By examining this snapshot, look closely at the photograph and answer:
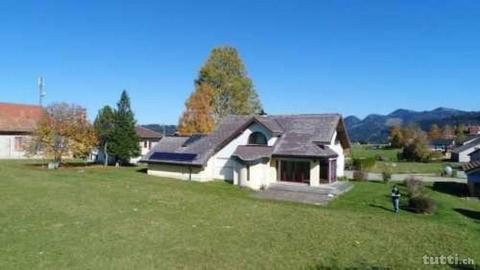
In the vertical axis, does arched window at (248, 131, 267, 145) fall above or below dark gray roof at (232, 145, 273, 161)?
above

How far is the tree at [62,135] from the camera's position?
35156mm

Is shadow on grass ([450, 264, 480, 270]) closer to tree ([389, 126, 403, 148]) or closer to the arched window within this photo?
the arched window

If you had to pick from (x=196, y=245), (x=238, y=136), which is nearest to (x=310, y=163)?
(x=238, y=136)

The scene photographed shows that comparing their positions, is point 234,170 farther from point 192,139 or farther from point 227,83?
point 227,83

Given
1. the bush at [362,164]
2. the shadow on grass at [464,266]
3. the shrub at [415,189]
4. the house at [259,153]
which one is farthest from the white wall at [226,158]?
the shadow on grass at [464,266]

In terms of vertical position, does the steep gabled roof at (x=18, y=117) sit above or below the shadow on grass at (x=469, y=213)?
above

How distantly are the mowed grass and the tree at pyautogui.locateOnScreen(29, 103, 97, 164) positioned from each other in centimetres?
1182

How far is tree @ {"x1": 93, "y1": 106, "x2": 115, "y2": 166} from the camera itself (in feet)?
133

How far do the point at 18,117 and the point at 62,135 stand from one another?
17754mm

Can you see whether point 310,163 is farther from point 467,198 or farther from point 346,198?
point 467,198

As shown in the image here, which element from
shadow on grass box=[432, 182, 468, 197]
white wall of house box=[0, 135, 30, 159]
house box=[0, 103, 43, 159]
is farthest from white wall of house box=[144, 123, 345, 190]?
white wall of house box=[0, 135, 30, 159]

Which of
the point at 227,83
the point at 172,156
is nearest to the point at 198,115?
the point at 227,83

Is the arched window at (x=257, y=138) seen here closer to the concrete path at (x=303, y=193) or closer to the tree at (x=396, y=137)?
the concrete path at (x=303, y=193)

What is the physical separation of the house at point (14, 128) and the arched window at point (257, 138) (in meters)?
26.3
